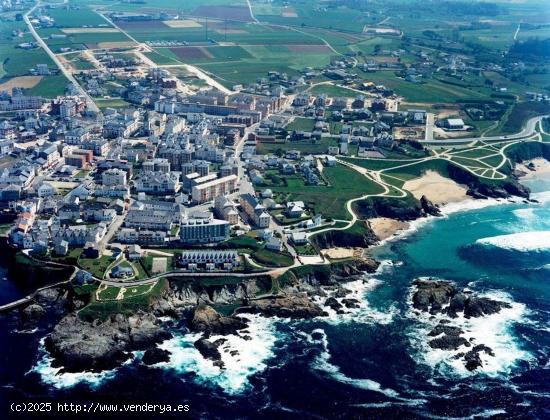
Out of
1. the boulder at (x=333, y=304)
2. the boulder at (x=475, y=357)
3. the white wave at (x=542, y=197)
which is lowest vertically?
the boulder at (x=475, y=357)

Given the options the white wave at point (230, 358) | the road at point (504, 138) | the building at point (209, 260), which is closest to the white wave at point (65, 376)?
the white wave at point (230, 358)

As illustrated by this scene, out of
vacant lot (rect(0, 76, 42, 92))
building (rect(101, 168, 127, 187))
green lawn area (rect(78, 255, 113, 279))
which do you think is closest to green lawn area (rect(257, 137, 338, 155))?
building (rect(101, 168, 127, 187))

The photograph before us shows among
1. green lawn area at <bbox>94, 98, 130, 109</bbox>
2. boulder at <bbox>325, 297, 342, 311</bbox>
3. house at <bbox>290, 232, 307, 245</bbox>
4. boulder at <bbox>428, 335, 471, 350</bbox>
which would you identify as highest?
green lawn area at <bbox>94, 98, 130, 109</bbox>

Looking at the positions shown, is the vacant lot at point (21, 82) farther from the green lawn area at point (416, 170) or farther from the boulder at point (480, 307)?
the boulder at point (480, 307)

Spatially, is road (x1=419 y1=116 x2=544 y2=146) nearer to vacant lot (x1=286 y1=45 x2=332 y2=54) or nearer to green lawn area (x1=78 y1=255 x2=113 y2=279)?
green lawn area (x1=78 y1=255 x2=113 y2=279)

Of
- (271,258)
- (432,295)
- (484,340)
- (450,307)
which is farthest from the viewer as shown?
(271,258)

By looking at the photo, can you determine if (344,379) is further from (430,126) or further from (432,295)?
(430,126)

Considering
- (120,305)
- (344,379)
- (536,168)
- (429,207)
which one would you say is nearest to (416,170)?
(429,207)
